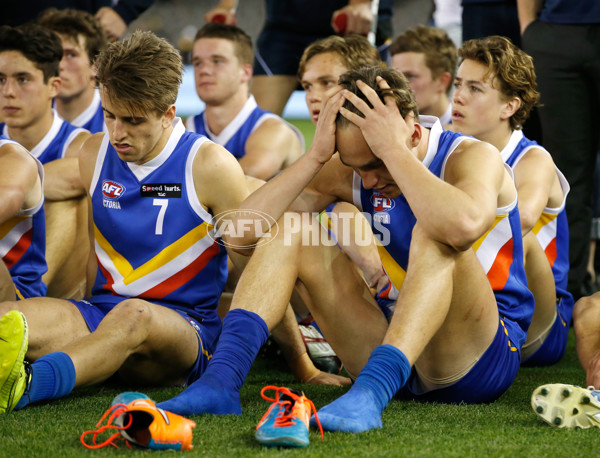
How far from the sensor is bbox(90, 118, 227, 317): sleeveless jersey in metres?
3.69

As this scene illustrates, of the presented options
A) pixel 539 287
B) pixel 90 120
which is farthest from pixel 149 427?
pixel 90 120

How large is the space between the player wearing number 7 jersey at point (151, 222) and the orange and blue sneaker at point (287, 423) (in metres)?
0.90

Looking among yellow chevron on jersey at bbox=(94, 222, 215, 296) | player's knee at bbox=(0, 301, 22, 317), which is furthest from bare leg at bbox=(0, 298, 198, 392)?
yellow chevron on jersey at bbox=(94, 222, 215, 296)

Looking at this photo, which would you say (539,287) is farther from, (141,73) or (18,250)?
(18,250)

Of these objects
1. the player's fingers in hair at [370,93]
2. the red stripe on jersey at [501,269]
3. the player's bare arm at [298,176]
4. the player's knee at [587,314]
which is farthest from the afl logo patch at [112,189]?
the player's knee at [587,314]

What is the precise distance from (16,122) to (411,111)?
2.65 meters

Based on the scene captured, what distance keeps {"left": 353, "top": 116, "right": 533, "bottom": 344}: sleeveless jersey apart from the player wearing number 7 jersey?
0.64 metres

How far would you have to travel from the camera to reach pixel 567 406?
114 inches

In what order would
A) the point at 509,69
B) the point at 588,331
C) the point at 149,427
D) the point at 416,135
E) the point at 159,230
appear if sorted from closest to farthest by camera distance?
the point at 149,427
the point at 416,135
the point at 588,331
the point at 159,230
the point at 509,69

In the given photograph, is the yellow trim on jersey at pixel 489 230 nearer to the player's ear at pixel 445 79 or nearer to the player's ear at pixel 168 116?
the player's ear at pixel 168 116

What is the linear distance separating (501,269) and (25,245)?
7.11ft

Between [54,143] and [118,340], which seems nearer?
[118,340]

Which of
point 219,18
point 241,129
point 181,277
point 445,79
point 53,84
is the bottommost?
point 181,277

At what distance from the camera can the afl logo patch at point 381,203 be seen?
3.33 meters
